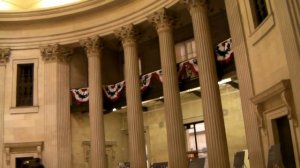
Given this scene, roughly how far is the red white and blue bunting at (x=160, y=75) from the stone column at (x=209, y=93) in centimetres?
77

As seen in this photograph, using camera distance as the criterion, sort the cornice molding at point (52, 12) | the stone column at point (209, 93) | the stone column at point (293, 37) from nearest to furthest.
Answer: the stone column at point (293, 37), the stone column at point (209, 93), the cornice molding at point (52, 12)

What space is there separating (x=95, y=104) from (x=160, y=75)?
12.2 ft

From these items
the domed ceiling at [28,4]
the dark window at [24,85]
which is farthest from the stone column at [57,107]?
the domed ceiling at [28,4]

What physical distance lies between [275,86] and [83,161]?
515 inches

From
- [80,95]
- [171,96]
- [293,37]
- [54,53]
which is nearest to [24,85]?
[54,53]

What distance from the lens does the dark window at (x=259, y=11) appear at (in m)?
11.6

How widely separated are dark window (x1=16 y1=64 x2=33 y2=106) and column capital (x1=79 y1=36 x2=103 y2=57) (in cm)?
374

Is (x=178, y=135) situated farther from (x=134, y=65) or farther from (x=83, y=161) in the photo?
(x=83, y=161)

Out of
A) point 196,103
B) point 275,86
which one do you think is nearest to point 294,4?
point 275,86

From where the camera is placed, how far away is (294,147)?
32.3ft

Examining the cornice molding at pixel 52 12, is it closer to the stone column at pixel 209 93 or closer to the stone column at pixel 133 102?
the stone column at pixel 133 102

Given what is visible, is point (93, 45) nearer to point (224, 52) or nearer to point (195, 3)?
point (195, 3)

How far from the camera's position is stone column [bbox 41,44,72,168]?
18875 mm

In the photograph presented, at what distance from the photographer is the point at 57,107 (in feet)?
64.3
